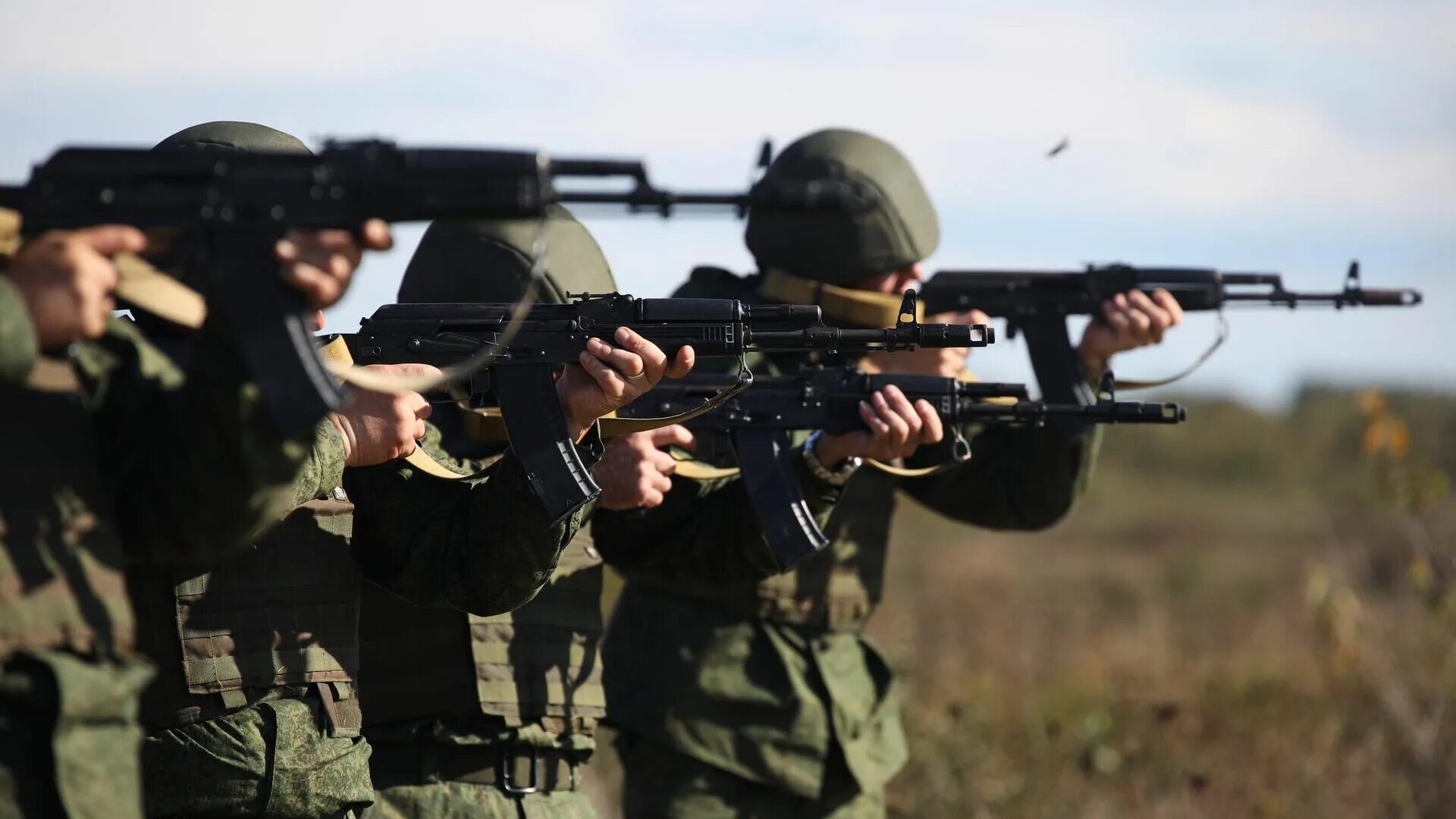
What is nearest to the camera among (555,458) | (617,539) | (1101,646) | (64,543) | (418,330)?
(64,543)

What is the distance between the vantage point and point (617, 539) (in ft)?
18.7

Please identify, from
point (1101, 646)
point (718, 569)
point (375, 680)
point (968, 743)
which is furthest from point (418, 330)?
point (1101, 646)

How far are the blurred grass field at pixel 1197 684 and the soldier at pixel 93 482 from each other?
20.5 feet

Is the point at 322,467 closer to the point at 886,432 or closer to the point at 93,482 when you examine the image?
the point at 93,482

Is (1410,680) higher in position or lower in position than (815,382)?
lower

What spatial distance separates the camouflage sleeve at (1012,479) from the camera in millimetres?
6809

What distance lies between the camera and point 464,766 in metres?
4.86

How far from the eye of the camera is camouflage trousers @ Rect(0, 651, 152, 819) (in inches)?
120

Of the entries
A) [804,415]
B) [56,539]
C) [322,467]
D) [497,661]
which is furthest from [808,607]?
[56,539]

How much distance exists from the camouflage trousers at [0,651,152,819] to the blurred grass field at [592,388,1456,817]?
6.31 meters

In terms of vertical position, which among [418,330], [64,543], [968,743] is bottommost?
[968,743]

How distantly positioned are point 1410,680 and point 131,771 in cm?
881

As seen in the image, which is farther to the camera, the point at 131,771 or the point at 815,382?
the point at 815,382

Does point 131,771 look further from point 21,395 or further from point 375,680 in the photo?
point 375,680
